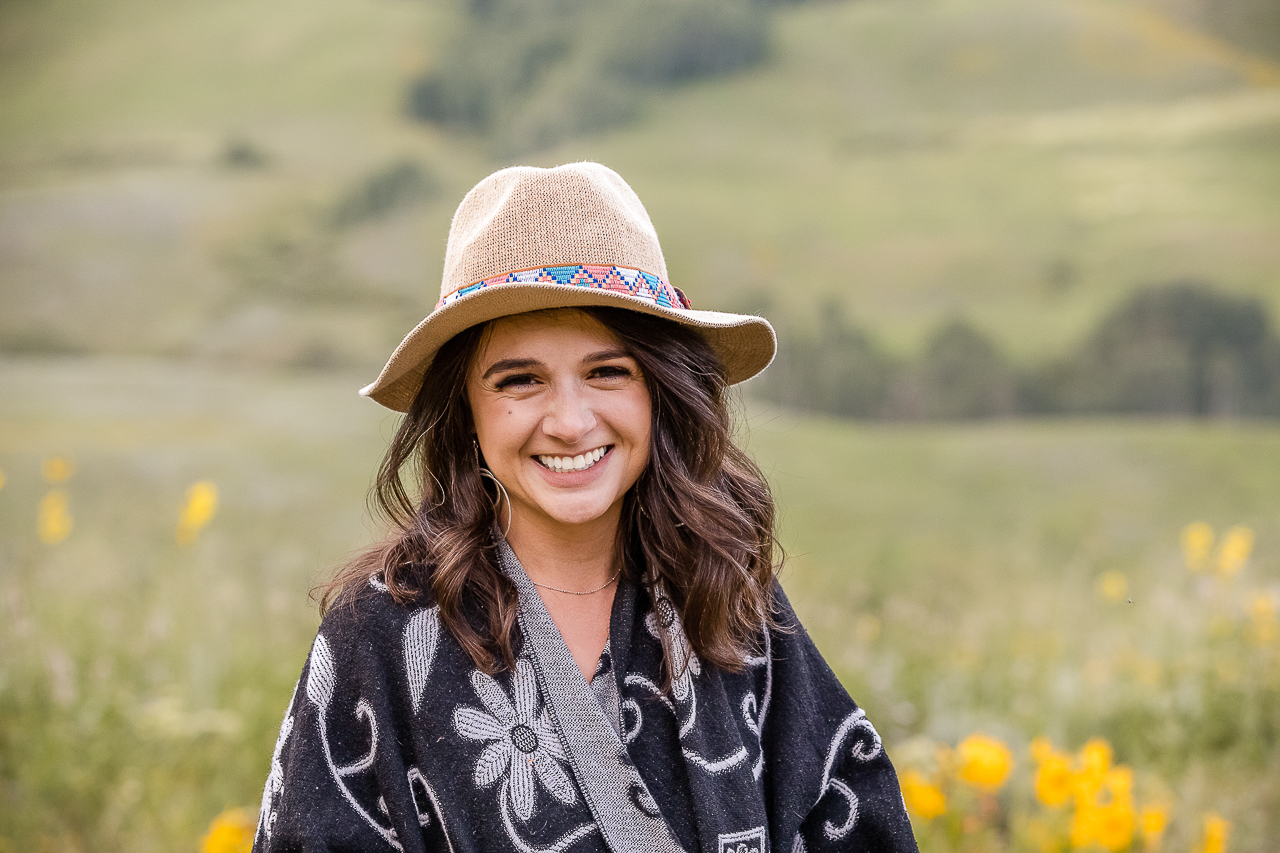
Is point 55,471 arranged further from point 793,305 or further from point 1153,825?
point 1153,825

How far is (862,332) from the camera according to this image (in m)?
4.36

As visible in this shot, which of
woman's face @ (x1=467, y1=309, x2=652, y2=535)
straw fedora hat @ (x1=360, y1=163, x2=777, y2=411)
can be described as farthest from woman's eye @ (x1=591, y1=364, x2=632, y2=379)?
straw fedora hat @ (x1=360, y1=163, x2=777, y2=411)

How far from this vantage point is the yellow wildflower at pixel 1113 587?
12.1 feet

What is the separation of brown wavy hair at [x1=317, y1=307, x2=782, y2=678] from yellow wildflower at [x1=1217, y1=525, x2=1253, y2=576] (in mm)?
2675

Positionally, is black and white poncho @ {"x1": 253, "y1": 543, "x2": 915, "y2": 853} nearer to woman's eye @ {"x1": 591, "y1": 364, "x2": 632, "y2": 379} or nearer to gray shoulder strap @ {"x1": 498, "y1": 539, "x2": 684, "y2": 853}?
gray shoulder strap @ {"x1": 498, "y1": 539, "x2": 684, "y2": 853}

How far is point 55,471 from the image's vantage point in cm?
357

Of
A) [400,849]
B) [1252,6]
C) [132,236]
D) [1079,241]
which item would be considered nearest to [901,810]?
[400,849]

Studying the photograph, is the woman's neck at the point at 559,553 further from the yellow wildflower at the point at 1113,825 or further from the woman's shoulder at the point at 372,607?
the yellow wildflower at the point at 1113,825

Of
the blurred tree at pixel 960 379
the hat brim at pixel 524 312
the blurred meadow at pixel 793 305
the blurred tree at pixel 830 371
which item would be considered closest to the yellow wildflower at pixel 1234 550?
the blurred meadow at pixel 793 305

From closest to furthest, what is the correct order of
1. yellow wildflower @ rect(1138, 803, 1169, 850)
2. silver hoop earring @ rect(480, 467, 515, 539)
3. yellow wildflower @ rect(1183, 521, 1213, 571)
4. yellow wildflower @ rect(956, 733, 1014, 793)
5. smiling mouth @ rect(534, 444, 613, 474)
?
smiling mouth @ rect(534, 444, 613, 474), silver hoop earring @ rect(480, 467, 515, 539), yellow wildflower @ rect(956, 733, 1014, 793), yellow wildflower @ rect(1138, 803, 1169, 850), yellow wildflower @ rect(1183, 521, 1213, 571)

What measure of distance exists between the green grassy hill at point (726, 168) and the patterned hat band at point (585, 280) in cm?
295

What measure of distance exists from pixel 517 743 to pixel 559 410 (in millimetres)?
477

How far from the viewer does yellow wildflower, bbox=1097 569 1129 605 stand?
3.68 m

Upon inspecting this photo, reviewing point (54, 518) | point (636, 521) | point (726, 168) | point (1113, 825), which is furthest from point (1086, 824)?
point (54, 518)
